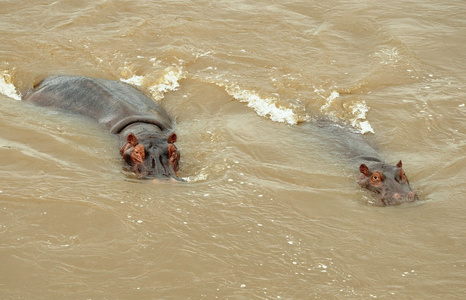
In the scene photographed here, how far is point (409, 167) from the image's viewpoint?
928 centimetres

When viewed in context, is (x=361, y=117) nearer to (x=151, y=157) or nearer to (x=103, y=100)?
(x=151, y=157)

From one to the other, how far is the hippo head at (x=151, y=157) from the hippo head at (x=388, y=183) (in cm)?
244

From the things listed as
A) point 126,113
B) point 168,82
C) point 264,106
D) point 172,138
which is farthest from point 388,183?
point 168,82

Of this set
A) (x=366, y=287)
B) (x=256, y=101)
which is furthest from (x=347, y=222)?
(x=256, y=101)

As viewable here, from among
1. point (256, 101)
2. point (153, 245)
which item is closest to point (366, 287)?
point (153, 245)

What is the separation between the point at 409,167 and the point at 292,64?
4.06 m

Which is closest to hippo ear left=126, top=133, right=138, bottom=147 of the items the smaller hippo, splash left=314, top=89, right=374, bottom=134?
the smaller hippo

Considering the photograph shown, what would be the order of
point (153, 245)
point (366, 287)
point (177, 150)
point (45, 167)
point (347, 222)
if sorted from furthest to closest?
point (177, 150) → point (45, 167) → point (347, 222) → point (153, 245) → point (366, 287)

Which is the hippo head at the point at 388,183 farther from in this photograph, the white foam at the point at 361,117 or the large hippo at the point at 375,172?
the white foam at the point at 361,117

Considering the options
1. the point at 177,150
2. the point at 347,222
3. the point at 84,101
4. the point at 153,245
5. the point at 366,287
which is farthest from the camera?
the point at 84,101

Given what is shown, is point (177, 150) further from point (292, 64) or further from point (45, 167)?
point (292, 64)

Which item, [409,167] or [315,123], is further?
[315,123]

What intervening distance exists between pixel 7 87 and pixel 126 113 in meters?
2.67

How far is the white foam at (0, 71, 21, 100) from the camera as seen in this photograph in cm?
1130
